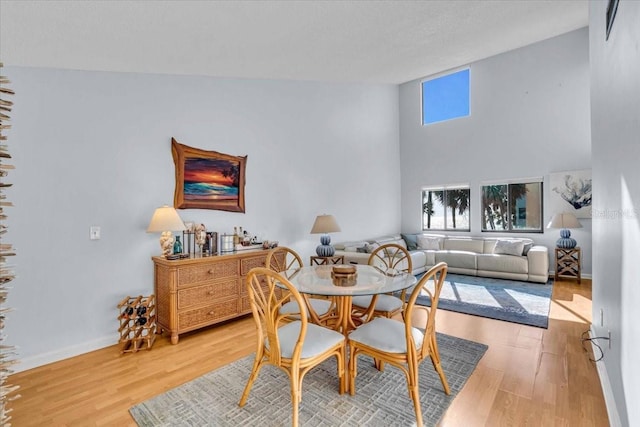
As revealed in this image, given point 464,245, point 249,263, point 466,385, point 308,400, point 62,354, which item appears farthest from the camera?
point 464,245

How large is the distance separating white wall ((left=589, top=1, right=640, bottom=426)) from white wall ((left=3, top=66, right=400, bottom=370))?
3.44m

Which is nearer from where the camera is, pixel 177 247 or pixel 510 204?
pixel 177 247

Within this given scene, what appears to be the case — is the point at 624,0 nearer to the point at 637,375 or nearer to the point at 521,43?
the point at 637,375

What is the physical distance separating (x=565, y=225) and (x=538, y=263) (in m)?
0.80

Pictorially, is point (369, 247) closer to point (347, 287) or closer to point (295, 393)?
point (347, 287)

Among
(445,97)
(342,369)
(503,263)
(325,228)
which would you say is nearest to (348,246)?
(325,228)

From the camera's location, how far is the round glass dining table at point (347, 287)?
80.0 inches

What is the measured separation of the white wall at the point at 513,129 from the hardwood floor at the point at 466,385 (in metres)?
3.64

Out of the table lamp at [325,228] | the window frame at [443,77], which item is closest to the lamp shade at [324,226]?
the table lamp at [325,228]

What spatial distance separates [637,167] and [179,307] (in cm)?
330

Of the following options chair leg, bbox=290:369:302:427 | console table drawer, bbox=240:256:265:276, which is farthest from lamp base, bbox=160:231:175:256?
chair leg, bbox=290:369:302:427

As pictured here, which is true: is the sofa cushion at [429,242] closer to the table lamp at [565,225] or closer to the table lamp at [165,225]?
the table lamp at [565,225]

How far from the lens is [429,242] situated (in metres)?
6.65

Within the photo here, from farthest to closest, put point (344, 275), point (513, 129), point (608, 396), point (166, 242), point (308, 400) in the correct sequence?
1. point (513, 129)
2. point (166, 242)
3. point (344, 275)
4. point (308, 400)
5. point (608, 396)
